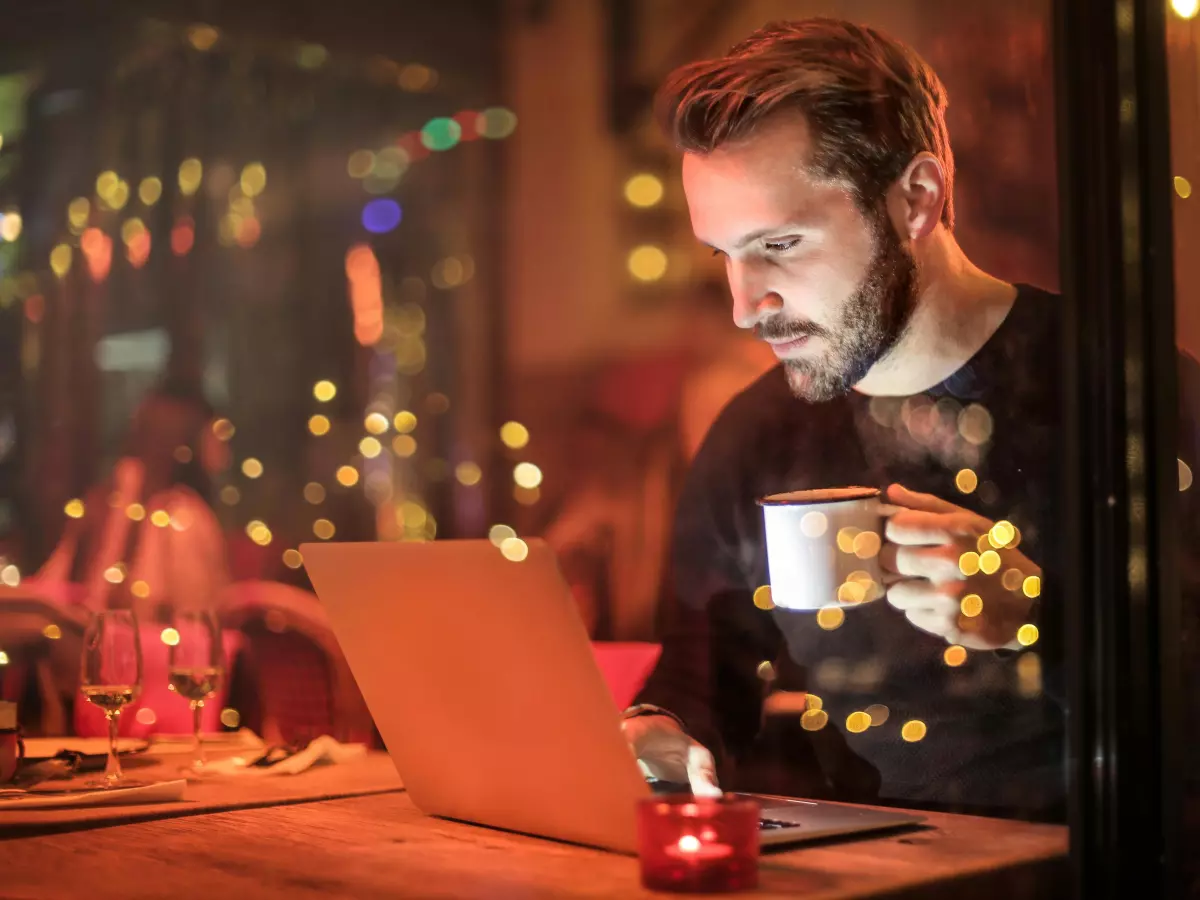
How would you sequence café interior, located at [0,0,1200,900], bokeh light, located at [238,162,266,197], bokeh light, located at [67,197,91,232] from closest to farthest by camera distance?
café interior, located at [0,0,1200,900] → bokeh light, located at [238,162,266,197] → bokeh light, located at [67,197,91,232]

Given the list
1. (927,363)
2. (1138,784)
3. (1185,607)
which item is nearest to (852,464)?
(927,363)

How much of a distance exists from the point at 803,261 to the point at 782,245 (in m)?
0.04

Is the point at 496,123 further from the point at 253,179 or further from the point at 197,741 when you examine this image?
the point at 197,741

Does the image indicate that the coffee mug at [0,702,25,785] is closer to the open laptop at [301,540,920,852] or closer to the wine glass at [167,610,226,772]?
the wine glass at [167,610,226,772]

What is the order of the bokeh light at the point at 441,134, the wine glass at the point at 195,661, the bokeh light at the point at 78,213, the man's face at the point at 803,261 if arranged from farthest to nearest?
the bokeh light at the point at 78,213 < the bokeh light at the point at 441,134 < the wine glass at the point at 195,661 < the man's face at the point at 803,261

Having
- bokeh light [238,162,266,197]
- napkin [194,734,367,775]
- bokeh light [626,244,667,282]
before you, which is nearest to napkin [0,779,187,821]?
napkin [194,734,367,775]

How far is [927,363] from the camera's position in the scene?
1524 millimetres

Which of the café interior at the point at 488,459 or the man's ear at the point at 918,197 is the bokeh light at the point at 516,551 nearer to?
the café interior at the point at 488,459

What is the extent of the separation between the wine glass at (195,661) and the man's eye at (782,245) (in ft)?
2.98

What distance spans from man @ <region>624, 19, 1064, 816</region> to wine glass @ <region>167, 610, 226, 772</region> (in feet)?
1.93

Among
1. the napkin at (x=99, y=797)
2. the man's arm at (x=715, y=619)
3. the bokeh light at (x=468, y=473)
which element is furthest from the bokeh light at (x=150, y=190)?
the napkin at (x=99, y=797)

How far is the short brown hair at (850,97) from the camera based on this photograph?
5.03 feet

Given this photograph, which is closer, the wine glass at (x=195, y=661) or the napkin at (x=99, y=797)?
the napkin at (x=99, y=797)

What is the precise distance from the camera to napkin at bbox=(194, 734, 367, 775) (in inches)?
64.4
